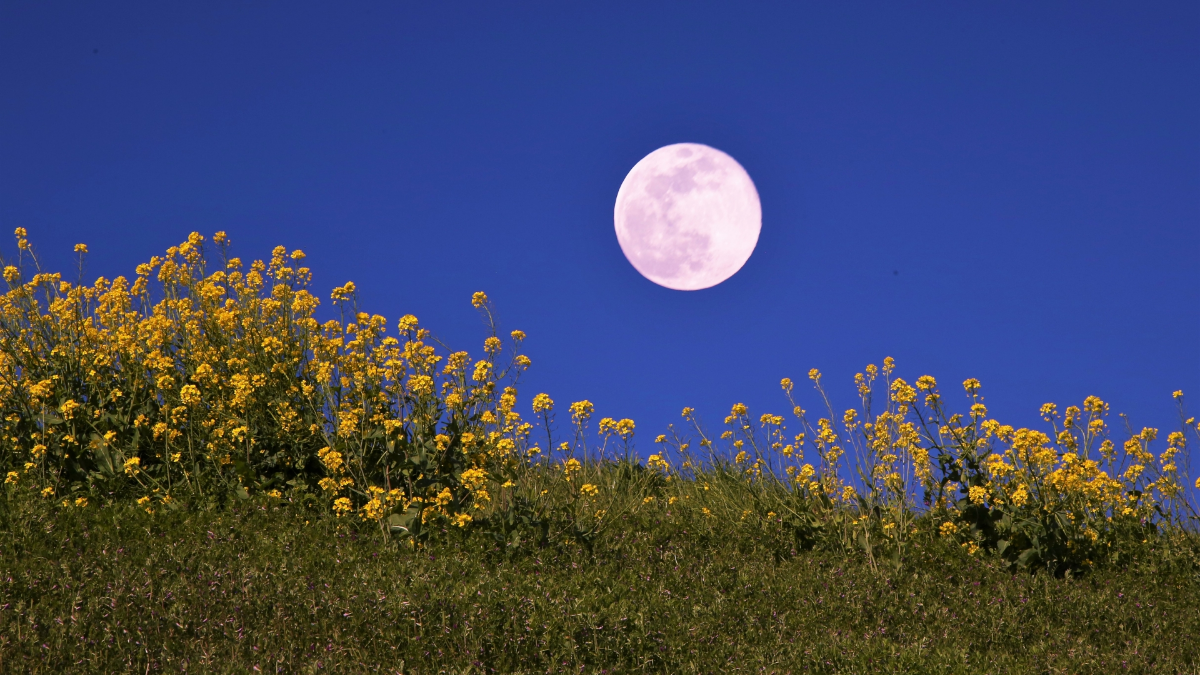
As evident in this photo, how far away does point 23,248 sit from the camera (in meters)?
10.9

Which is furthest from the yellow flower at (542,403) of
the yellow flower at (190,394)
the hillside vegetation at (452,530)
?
the yellow flower at (190,394)

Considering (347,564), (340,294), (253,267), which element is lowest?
(347,564)

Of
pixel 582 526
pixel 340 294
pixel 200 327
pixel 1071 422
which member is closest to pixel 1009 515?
pixel 1071 422

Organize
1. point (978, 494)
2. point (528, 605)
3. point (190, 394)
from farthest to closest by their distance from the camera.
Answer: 1. point (978, 494)
2. point (190, 394)
3. point (528, 605)

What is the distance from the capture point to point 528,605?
6070 millimetres

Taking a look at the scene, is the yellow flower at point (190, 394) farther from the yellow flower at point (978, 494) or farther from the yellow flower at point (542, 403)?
the yellow flower at point (978, 494)

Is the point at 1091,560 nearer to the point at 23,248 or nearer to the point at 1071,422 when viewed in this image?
the point at 1071,422

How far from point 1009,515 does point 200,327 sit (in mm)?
9200

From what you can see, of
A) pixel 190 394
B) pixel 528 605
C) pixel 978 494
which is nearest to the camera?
pixel 528 605

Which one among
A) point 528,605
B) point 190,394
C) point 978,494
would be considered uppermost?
point 190,394

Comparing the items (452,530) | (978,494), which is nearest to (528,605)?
(452,530)

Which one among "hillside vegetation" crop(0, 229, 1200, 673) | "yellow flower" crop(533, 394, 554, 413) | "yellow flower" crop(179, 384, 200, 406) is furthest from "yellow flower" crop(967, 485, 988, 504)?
"yellow flower" crop(179, 384, 200, 406)

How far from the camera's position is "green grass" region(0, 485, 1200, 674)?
553 cm

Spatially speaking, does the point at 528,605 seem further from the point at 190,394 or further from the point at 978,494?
the point at 978,494
